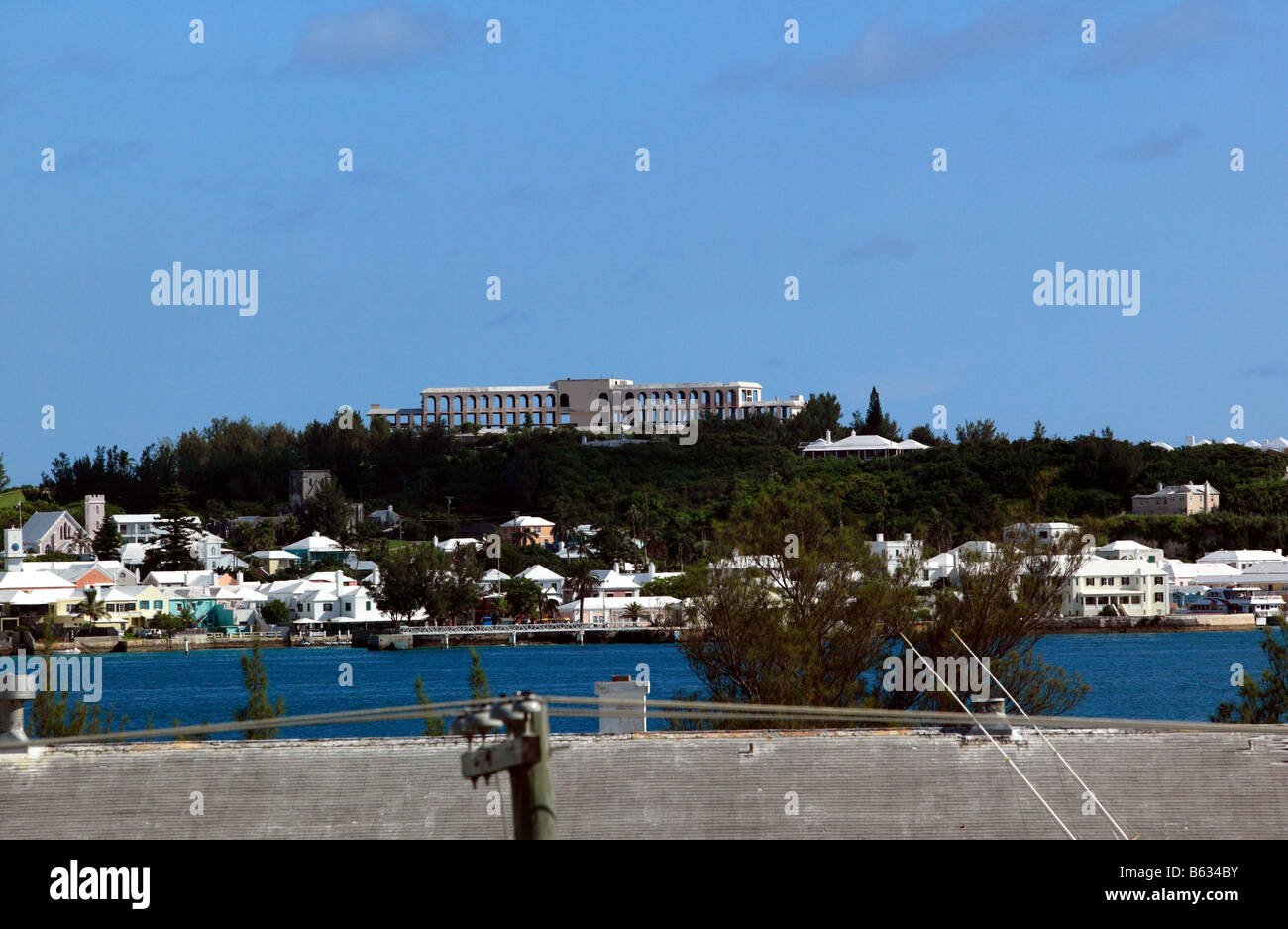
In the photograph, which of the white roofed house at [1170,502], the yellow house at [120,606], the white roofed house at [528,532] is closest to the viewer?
the yellow house at [120,606]

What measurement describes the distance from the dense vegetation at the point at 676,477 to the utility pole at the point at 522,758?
9210 centimetres

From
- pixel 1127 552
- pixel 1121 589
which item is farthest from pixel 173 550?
pixel 1127 552

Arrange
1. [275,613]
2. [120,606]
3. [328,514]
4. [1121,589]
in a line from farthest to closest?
[328,514], [275,613], [1121,589], [120,606]

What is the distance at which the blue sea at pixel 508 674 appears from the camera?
48094 mm

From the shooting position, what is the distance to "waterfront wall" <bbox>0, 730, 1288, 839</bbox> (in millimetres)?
13508

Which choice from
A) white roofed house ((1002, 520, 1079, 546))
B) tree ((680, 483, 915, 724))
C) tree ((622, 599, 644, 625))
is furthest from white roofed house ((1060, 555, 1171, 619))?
tree ((680, 483, 915, 724))

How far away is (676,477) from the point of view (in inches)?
5217

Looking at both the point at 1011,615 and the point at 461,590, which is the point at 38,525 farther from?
the point at 1011,615

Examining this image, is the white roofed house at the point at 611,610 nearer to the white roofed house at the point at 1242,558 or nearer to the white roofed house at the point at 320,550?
the white roofed house at the point at 320,550

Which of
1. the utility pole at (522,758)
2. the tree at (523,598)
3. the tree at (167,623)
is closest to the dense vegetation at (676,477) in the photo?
the tree at (523,598)

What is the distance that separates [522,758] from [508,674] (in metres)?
59.7
